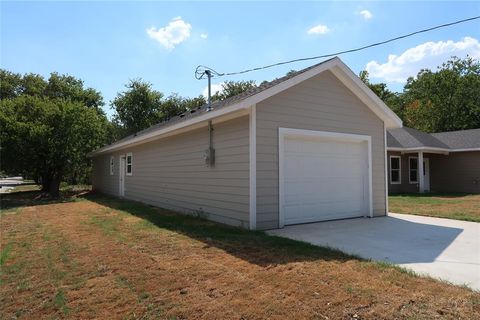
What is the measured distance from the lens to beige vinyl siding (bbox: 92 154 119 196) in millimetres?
17808

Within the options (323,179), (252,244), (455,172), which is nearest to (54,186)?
(323,179)

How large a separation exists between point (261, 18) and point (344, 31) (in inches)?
88.7

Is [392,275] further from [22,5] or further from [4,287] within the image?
[22,5]

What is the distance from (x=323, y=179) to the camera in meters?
8.38

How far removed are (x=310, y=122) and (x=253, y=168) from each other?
2.04 m

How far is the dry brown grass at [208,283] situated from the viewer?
3127mm

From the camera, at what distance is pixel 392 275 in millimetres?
4043

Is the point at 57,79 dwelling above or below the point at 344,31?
above

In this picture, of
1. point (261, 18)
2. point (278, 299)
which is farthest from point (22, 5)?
point (278, 299)

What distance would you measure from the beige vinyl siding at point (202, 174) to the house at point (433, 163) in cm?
1205

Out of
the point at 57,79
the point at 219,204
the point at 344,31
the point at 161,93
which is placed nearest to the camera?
the point at 219,204

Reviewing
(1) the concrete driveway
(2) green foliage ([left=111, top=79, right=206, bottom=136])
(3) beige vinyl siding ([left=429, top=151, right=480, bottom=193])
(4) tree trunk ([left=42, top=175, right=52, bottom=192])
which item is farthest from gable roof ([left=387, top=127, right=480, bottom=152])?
(2) green foliage ([left=111, top=79, right=206, bottom=136])

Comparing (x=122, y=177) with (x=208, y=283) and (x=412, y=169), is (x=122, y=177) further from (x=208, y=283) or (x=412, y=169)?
(x=412, y=169)

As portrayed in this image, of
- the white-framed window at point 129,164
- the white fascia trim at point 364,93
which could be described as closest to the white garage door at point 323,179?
the white fascia trim at point 364,93
